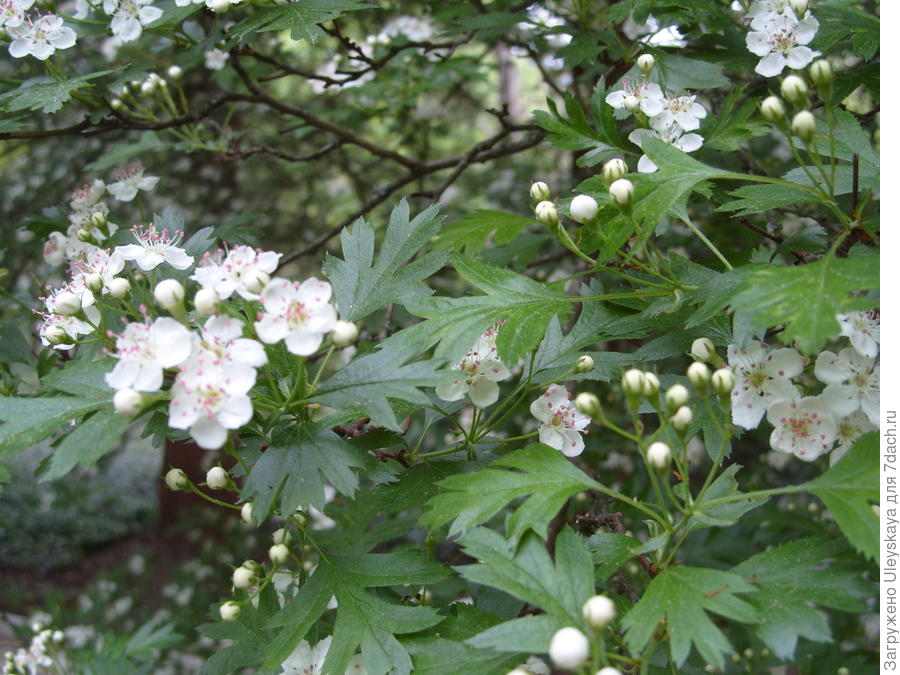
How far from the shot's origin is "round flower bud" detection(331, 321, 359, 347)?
→ 1.39m

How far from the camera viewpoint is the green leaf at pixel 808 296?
1187 millimetres

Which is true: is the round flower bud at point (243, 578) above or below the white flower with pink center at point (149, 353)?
below

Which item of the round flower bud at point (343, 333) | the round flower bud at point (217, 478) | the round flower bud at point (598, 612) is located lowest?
the round flower bud at point (217, 478)

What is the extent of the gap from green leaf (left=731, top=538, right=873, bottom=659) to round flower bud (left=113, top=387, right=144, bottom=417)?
1.04 metres

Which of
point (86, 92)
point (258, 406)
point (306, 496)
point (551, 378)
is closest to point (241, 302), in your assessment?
point (258, 406)

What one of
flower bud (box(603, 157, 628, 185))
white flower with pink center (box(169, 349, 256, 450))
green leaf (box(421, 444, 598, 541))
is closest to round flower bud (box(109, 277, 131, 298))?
white flower with pink center (box(169, 349, 256, 450))

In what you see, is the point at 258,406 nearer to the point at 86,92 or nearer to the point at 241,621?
the point at 241,621

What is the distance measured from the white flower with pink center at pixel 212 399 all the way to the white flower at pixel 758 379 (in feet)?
2.90

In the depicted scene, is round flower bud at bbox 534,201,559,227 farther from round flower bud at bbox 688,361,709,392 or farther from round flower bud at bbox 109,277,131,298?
round flower bud at bbox 109,277,131,298

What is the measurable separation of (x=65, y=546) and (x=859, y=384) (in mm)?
7737

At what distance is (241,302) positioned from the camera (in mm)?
1638

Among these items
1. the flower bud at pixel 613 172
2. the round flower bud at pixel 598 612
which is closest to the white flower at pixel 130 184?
the flower bud at pixel 613 172

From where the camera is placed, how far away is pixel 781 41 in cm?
186

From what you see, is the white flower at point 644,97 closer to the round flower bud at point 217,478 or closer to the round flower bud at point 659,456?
the round flower bud at point 659,456
